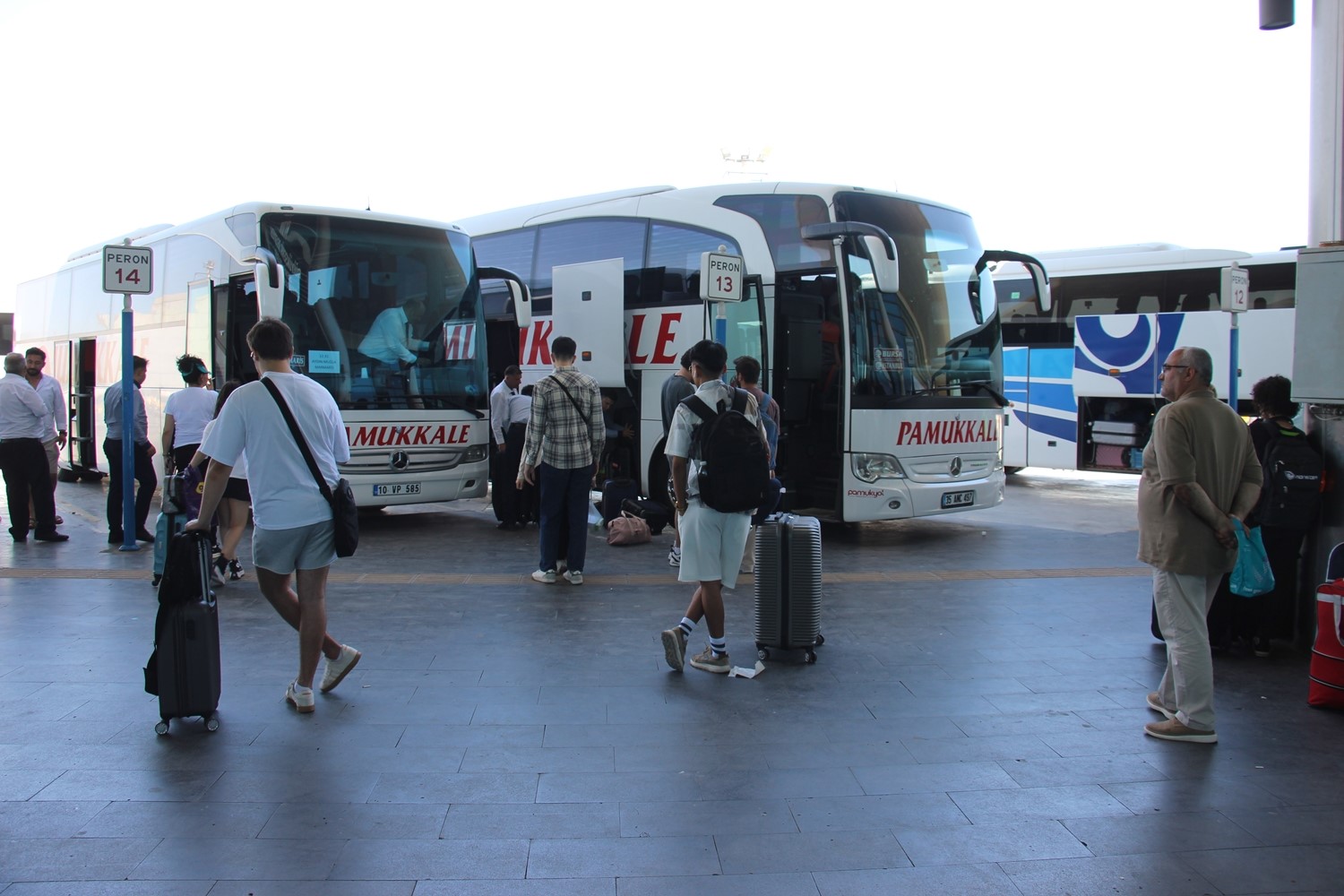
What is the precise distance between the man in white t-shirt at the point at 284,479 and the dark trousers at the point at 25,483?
6949 mm

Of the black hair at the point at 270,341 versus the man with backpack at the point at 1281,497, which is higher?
the black hair at the point at 270,341

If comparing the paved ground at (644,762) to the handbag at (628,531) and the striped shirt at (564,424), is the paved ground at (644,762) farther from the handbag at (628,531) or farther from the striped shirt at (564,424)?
the handbag at (628,531)

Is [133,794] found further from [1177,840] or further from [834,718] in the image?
[1177,840]

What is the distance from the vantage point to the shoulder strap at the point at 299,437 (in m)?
5.12

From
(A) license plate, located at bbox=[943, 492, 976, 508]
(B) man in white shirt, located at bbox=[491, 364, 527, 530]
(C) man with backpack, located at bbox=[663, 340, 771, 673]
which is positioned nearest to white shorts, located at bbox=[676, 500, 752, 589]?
(C) man with backpack, located at bbox=[663, 340, 771, 673]

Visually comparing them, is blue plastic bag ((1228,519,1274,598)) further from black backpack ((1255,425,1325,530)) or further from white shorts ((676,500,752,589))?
white shorts ((676,500,752,589))

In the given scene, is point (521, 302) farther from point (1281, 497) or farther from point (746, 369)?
point (1281, 497)

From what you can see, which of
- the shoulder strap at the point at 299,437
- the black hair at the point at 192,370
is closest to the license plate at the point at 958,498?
the black hair at the point at 192,370

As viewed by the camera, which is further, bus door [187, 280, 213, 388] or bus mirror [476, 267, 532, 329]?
bus mirror [476, 267, 532, 329]

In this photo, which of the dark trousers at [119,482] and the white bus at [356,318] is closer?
the dark trousers at [119,482]

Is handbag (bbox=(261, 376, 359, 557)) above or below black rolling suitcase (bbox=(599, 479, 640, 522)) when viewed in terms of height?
above

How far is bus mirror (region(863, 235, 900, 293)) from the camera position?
979 centimetres

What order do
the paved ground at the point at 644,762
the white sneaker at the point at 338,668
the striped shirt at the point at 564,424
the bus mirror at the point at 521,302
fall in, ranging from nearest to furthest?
1. the paved ground at the point at 644,762
2. the white sneaker at the point at 338,668
3. the striped shirt at the point at 564,424
4. the bus mirror at the point at 521,302

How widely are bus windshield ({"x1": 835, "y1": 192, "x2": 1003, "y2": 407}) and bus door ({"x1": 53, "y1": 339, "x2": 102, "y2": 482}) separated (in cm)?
1092
